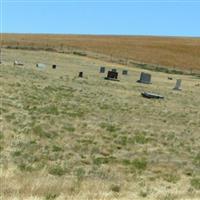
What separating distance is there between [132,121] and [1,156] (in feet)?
34.3

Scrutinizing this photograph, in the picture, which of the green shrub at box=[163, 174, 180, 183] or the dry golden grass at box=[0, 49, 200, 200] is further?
the green shrub at box=[163, 174, 180, 183]

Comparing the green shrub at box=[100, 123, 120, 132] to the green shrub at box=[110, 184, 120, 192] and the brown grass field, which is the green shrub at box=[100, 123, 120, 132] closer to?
the green shrub at box=[110, 184, 120, 192]

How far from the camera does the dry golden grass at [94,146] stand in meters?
12.3

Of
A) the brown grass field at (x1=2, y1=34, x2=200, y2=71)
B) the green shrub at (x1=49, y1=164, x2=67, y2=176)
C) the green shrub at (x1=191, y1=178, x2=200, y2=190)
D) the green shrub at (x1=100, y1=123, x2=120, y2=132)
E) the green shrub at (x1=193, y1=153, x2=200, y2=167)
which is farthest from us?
the brown grass field at (x1=2, y1=34, x2=200, y2=71)

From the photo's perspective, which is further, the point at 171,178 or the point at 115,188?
the point at 171,178

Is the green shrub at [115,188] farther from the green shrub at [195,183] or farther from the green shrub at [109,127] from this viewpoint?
the green shrub at [109,127]

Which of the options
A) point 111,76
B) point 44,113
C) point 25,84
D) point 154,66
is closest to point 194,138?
point 44,113

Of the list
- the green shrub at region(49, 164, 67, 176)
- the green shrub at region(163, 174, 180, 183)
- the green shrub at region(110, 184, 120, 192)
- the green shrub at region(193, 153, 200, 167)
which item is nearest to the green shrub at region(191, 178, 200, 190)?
the green shrub at region(163, 174, 180, 183)

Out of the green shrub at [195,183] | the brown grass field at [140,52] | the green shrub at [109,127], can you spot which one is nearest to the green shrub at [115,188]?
the green shrub at [195,183]

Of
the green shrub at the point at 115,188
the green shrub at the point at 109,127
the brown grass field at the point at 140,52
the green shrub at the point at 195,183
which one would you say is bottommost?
the brown grass field at the point at 140,52

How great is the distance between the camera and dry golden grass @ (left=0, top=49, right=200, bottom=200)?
40.3ft

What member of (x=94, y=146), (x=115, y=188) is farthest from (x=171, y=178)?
(x=94, y=146)

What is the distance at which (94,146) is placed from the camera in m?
18.6

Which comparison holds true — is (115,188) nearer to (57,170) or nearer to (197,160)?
(57,170)
